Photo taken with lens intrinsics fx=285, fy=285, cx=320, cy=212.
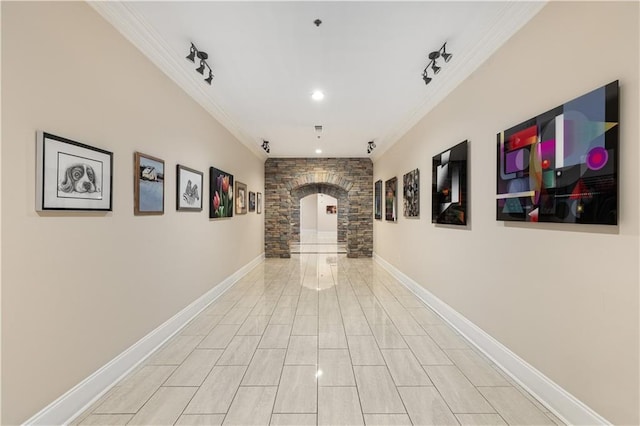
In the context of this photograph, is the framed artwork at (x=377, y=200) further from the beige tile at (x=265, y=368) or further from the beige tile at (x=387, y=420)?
the beige tile at (x=387, y=420)

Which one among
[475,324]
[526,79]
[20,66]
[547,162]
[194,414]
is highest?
[526,79]

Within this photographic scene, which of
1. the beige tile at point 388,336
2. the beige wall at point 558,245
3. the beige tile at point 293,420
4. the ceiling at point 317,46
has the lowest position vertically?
the beige tile at point 293,420

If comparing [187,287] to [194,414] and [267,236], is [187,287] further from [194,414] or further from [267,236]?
[267,236]

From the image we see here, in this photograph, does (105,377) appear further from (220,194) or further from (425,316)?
(425,316)

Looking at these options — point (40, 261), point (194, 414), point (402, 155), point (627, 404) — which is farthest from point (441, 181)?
point (40, 261)

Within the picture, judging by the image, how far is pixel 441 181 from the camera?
3535 mm

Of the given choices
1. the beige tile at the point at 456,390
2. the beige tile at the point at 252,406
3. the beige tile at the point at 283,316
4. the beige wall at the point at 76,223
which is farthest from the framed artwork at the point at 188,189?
the beige tile at the point at 456,390

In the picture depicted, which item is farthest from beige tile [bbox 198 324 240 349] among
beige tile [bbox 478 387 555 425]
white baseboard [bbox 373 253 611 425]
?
→ white baseboard [bbox 373 253 611 425]

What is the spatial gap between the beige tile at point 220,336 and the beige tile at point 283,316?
45cm

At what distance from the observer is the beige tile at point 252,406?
1.81 meters

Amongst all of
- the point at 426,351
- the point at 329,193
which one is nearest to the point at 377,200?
the point at 329,193

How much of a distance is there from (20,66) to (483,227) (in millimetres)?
3480

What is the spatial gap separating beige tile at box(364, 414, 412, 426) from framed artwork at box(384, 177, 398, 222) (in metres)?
4.25

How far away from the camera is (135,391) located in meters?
2.10
